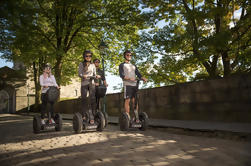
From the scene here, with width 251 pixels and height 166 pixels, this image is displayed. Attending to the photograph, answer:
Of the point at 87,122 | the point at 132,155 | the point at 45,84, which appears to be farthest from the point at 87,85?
the point at 132,155

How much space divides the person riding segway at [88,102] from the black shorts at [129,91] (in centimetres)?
87

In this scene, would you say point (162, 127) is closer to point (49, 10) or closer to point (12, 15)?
point (12, 15)

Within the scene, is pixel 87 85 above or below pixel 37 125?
above

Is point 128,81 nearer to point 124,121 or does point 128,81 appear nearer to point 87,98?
point 124,121

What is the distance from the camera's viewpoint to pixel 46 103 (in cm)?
668

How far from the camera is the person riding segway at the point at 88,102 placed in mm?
6090

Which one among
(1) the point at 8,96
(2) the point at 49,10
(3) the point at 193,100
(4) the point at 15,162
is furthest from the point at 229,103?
(1) the point at 8,96

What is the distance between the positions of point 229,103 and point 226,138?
106 inches

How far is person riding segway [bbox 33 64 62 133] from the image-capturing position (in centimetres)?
644

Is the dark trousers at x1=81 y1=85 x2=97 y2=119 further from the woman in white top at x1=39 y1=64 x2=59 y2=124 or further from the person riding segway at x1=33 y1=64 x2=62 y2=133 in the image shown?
the woman in white top at x1=39 y1=64 x2=59 y2=124

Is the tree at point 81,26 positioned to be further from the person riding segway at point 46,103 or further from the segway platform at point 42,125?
the segway platform at point 42,125

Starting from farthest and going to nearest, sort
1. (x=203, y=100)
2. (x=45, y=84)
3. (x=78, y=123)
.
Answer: (x=203, y=100)
(x=45, y=84)
(x=78, y=123)

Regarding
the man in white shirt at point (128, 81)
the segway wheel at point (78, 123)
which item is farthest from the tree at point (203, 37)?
the segway wheel at point (78, 123)

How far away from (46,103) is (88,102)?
1332 mm
